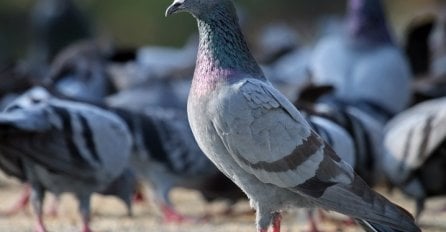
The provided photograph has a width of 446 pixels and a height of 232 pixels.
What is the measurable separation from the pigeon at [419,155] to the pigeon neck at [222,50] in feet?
9.50

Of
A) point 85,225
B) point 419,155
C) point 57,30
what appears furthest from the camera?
point 57,30

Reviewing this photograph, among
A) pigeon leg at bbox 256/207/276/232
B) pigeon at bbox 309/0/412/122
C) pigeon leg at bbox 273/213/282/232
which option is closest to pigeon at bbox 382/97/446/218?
pigeon at bbox 309/0/412/122

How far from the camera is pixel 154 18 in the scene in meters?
32.0

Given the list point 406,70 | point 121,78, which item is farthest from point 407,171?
point 121,78

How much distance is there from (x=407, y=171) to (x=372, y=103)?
2.39 metres

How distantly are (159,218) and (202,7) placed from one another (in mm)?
4001

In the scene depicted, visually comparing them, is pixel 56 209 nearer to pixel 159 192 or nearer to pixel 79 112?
pixel 159 192

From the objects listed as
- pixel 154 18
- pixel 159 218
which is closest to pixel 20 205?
pixel 159 218

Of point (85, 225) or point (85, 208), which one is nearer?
point (85, 225)

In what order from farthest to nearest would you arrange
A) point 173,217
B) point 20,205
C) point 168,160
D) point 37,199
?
point 20,205 < point 168,160 < point 173,217 < point 37,199

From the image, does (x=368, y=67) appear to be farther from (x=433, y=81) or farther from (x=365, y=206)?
(x=365, y=206)

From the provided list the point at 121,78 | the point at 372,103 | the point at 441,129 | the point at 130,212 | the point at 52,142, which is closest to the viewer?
the point at 52,142

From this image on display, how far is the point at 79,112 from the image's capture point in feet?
28.8

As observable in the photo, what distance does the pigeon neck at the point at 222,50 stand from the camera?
650cm
